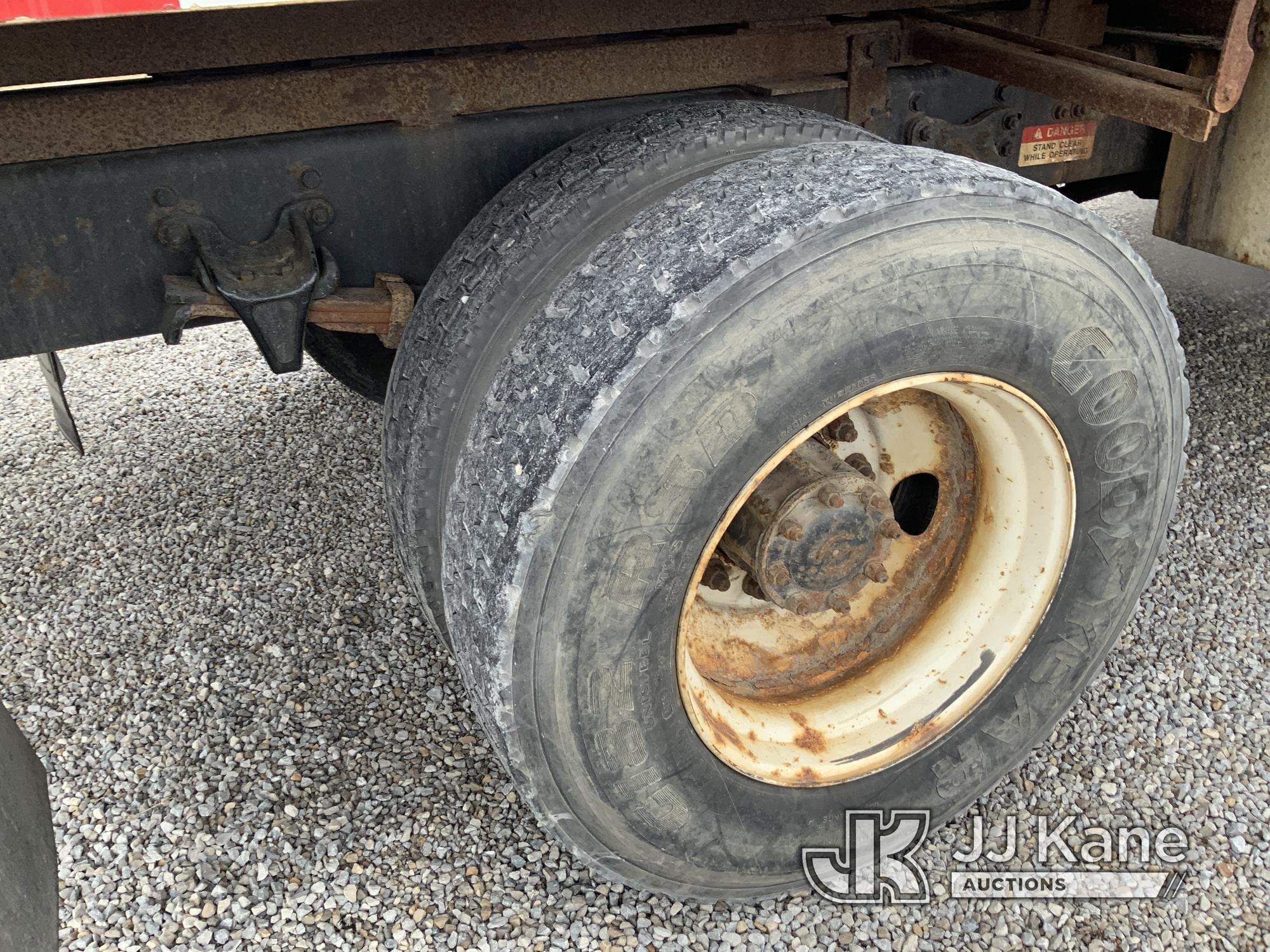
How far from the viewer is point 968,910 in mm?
1825

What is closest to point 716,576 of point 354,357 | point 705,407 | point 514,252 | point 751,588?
point 751,588

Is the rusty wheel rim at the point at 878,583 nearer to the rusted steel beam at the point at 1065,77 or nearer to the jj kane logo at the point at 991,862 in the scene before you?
the jj kane logo at the point at 991,862

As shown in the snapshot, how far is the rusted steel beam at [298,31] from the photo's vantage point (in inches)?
56.7

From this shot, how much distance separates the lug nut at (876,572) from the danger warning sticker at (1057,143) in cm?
109

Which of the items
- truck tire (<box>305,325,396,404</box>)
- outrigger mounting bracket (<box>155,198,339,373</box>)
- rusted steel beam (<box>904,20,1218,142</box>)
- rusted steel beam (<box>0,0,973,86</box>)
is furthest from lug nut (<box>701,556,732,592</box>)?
truck tire (<box>305,325,396,404</box>)

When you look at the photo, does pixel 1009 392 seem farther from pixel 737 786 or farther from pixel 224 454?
pixel 224 454

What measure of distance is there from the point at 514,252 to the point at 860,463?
0.76 meters

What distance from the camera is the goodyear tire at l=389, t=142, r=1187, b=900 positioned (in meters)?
1.36

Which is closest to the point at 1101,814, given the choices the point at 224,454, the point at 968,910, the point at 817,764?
the point at 968,910

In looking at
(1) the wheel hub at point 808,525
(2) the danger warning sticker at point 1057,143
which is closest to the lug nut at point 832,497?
(1) the wheel hub at point 808,525

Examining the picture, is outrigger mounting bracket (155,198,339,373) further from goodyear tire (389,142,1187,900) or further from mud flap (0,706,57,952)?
mud flap (0,706,57,952)

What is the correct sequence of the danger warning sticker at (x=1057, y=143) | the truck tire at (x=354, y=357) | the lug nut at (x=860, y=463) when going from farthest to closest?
the truck tire at (x=354, y=357) → the danger warning sticker at (x=1057, y=143) → the lug nut at (x=860, y=463)

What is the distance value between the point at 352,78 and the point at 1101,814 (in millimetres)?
1936

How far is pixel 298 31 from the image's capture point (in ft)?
5.16
